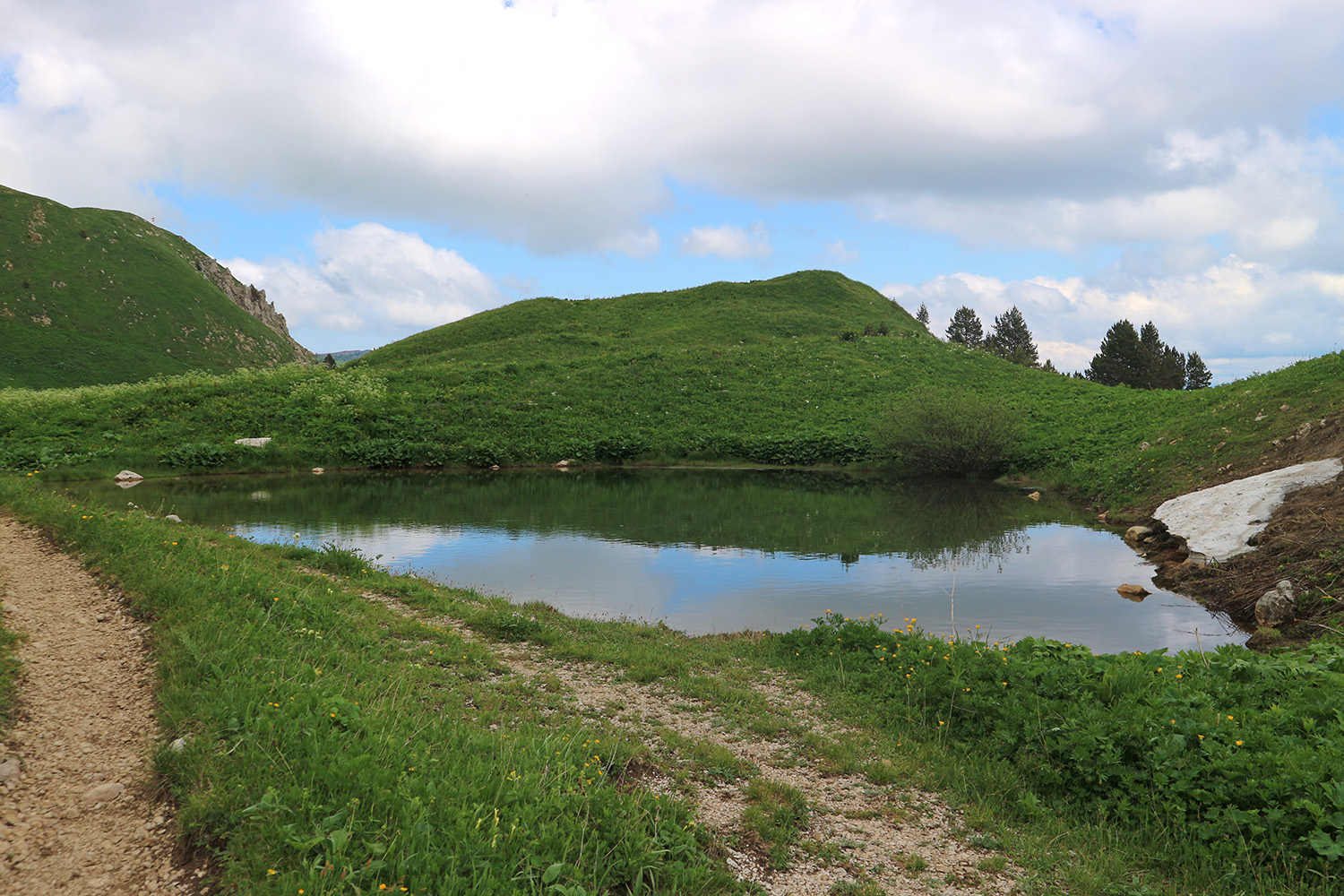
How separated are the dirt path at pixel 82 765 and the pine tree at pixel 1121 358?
90.0 meters

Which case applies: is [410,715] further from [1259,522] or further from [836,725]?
[1259,522]

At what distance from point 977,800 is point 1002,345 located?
12477 centimetres

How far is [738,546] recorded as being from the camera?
20.5 metres

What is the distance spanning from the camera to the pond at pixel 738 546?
46.6 ft

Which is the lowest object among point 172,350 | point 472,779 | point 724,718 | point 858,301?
point 724,718

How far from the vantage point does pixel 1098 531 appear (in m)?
23.0

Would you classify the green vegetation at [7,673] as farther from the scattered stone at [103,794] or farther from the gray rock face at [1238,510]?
the gray rock face at [1238,510]

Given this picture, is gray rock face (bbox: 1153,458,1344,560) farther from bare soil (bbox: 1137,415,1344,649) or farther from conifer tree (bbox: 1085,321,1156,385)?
conifer tree (bbox: 1085,321,1156,385)

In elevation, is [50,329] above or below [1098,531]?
above

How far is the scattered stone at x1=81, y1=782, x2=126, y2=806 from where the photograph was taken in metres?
5.27

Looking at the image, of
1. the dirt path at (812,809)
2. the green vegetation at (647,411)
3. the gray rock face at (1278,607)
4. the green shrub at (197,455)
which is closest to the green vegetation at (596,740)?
the dirt path at (812,809)

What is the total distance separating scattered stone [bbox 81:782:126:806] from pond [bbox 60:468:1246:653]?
8831mm

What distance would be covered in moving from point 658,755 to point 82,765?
4780 mm

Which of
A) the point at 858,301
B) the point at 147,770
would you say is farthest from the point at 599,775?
the point at 858,301
